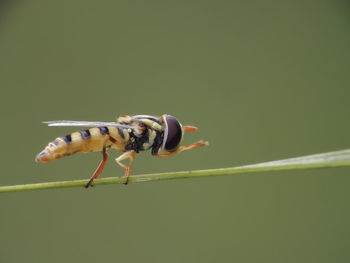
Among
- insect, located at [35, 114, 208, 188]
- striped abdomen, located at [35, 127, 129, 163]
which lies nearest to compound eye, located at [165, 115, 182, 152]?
insect, located at [35, 114, 208, 188]

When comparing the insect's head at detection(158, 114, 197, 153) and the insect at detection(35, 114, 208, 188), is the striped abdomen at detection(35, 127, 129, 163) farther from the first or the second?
the insect's head at detection(158, 114, 197, 153)

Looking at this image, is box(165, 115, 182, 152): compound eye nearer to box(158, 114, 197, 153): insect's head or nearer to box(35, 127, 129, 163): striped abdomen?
box(158, 114, 197, 153): insect's head

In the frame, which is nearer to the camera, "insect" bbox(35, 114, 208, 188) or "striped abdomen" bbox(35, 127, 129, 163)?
"striped abdomen" bbox(35, 127, 129, 163)

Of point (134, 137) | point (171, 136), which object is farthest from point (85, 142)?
point (171, 136)

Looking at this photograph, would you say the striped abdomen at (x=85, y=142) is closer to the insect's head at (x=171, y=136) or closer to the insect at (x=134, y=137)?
the insect at (x=134, y=137)

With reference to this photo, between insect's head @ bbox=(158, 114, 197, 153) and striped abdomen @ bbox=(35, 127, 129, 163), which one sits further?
insect's head @ bbox=(158, 114, 197, 153)

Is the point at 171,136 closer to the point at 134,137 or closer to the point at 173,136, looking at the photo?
the point at 173,136

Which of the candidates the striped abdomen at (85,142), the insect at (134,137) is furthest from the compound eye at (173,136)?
the striped abdomen at (85,142)

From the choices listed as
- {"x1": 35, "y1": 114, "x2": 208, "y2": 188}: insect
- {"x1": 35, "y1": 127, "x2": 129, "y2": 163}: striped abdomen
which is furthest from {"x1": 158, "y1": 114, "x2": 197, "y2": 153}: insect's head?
{"x1": 35, "y1": 127, "x2": 129, "y2": 163}: striped abdomen

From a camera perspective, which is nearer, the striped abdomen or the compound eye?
the striped abdomen
